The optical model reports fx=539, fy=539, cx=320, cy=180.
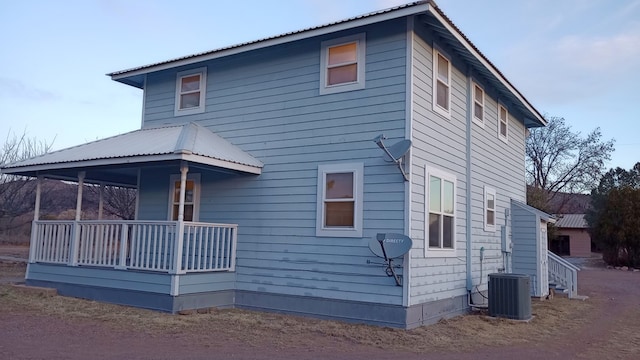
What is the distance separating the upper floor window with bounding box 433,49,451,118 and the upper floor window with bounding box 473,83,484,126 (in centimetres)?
162

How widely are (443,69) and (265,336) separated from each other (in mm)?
6363

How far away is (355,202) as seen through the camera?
31.9 feet

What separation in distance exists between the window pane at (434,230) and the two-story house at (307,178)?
0.04 meters

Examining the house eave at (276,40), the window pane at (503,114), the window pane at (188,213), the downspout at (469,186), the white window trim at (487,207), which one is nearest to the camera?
the house eave at (276,40)

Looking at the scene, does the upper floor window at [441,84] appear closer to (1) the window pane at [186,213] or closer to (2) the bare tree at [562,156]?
(1) the window pane at [186,213]

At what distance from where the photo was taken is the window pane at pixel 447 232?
10609mm

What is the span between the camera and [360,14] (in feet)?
31.6

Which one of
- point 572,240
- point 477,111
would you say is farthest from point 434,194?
point 572,240

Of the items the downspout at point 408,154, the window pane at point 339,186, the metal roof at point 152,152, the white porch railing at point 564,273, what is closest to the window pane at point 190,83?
the metal roof at point 152,152

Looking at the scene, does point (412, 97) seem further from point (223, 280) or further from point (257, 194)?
point (223, 280)

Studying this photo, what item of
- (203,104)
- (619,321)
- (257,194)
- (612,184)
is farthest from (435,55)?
(612,184)

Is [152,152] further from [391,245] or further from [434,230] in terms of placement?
[434,230]

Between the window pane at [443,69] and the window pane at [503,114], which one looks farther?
the window pane at [503,114]

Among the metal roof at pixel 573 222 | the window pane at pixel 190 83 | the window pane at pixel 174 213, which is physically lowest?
the window pane at pixel 174 213
